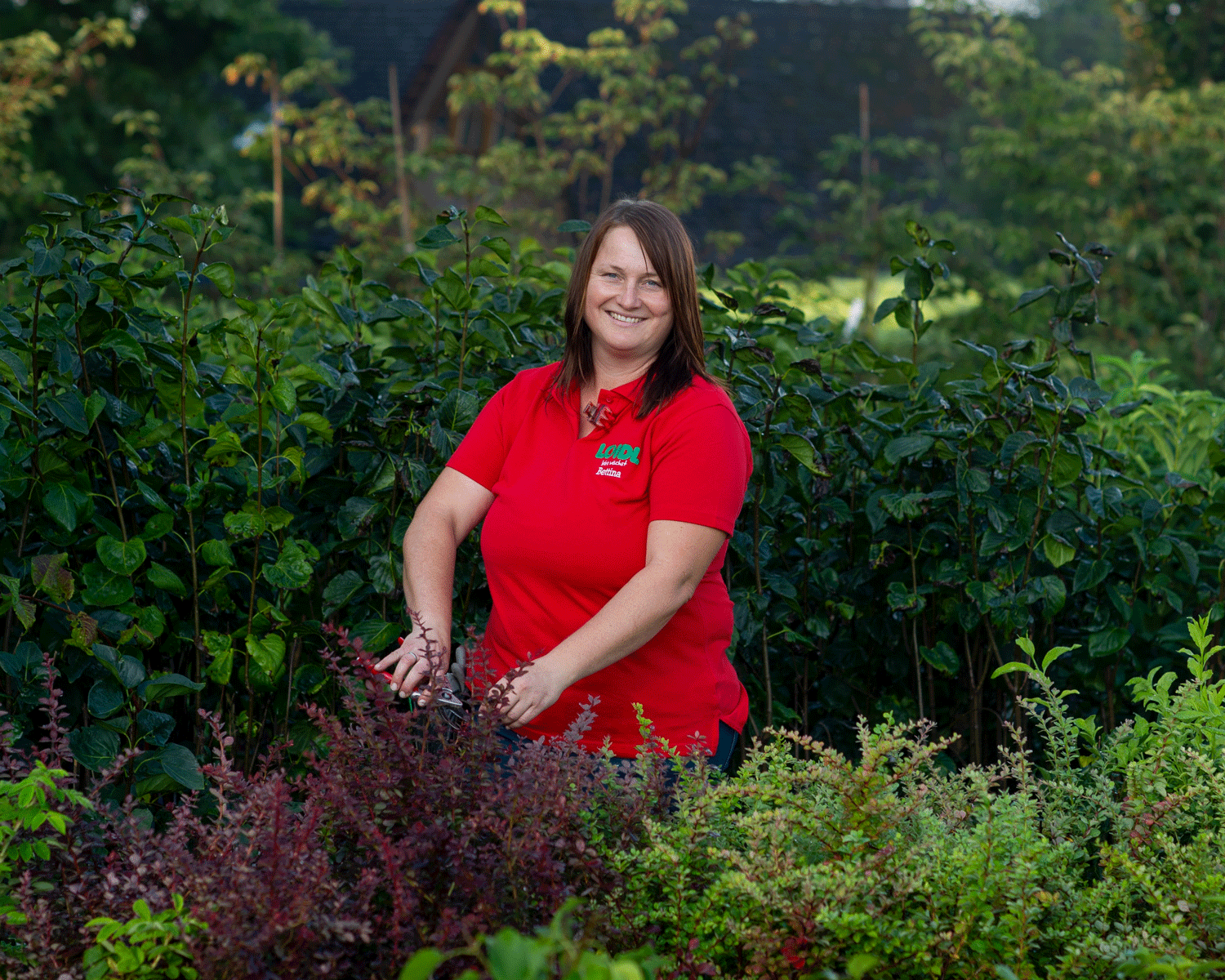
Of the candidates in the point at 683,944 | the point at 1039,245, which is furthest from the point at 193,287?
the point at 1039,245

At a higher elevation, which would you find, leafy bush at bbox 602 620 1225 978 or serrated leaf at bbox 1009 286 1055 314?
serrated leaf at bbox 1009 286 1055 314

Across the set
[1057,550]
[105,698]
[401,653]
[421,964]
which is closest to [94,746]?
[105,698]

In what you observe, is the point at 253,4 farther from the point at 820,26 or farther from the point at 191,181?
the point at 820,26

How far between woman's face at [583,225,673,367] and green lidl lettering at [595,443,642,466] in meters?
0.22

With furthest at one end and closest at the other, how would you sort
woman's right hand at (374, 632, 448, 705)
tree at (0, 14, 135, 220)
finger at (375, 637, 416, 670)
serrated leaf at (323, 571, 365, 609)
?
1. tree at (0, 14, 135, 220)
2. serrated leaf at (323, 571, 365, 609)
3. finger at (375, 637, 416, 670)
4. woman's right hand at (374, 632, 448, 705)

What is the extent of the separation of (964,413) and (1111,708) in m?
0.92

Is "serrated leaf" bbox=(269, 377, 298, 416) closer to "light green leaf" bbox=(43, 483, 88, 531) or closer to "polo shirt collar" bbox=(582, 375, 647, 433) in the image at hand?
"light green leaf" bbox=(43, 483, 88, 531)

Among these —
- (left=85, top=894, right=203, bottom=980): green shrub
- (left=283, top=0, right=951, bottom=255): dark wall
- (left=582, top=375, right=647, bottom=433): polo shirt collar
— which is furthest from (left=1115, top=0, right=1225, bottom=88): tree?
(left=85, top=894, right=203, bottom=980): green shrub

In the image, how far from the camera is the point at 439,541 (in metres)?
2.42

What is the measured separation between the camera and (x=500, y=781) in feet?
5.25

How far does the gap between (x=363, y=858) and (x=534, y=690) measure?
1.45ft

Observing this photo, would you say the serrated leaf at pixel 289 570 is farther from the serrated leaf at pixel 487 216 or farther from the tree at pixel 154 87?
the tree at pixel 154 87

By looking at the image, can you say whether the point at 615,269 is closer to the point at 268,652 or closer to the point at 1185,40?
the point at 268,652

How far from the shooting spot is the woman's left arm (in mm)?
1929
